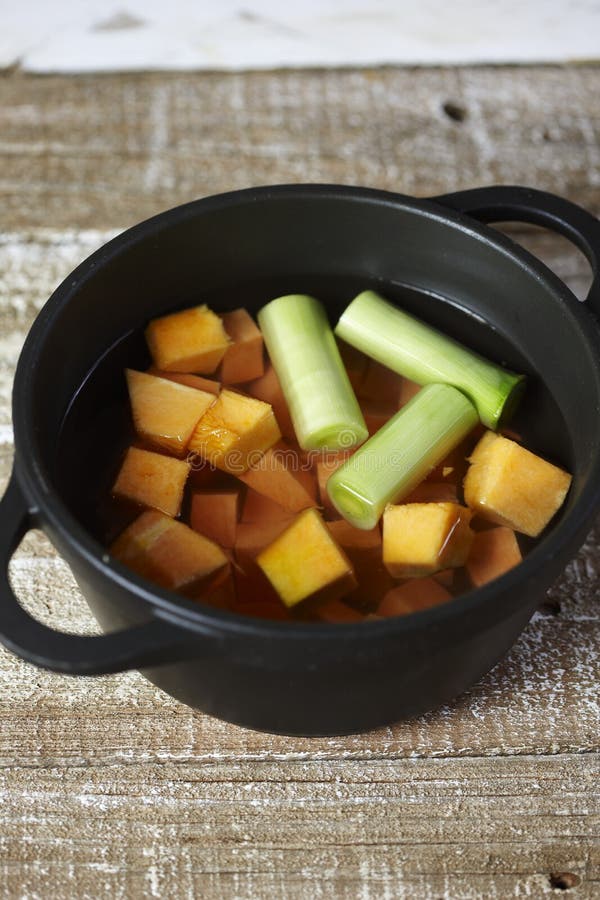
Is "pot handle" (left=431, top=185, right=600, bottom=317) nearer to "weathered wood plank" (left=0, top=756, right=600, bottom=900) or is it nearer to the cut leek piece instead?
the cut leek piece

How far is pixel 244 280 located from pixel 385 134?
0.61 metres

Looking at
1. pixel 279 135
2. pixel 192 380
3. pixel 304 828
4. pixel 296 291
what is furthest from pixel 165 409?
pixel 279 135

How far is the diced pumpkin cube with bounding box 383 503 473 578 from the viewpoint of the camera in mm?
1140

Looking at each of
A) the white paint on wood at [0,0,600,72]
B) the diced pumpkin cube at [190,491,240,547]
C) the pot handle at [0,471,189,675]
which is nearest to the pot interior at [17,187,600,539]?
the diced pumpkin cube at [190,491,240,547]

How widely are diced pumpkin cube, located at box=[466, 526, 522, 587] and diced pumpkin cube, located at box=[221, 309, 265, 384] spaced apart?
0.38 m

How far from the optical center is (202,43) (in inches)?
81.7

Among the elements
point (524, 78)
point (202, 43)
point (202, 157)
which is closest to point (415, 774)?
point (202, 157)

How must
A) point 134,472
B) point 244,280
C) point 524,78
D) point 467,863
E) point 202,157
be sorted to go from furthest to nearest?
point 524,78 < point 202,157 < point 244,280 < point 134,472 < point 467,863

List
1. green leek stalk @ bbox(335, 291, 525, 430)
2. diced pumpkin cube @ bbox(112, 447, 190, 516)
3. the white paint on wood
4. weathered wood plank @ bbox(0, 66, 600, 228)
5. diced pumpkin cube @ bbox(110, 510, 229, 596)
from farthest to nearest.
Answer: the white paint on wood
weathered wood plank @ bbox(0, 66, 600, 228)
green leek stalk @ bbox(335, 291, 525, 430)
diced pumpkin cube @ bbox(112, 447, 190, 516)
diced pumpkin cube @ bbox(110, 510, 229, 596)

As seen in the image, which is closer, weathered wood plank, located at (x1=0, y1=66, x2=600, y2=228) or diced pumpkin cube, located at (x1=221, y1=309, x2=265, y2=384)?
diced pumpkin cube, located at (x1=221, y1=309, x2=265, y2=384)

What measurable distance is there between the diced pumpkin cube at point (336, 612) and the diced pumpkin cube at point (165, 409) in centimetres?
27

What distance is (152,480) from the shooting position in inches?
47.9

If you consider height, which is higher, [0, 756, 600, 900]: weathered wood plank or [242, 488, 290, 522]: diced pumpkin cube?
[242, 488, 290, 522]: diced pumpkin cube

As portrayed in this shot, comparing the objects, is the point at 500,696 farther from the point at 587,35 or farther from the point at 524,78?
the point at 587,35
